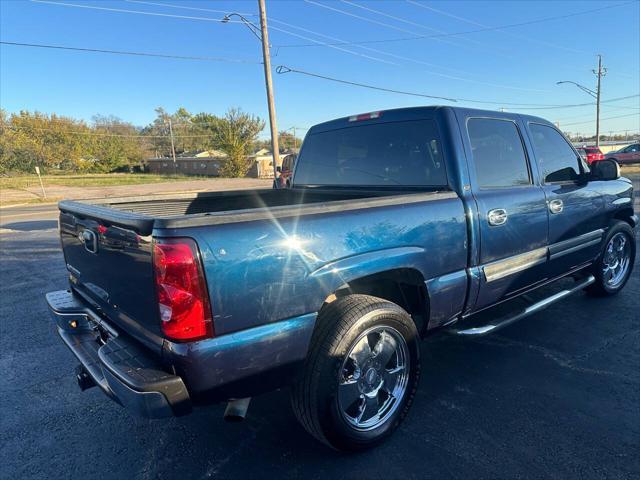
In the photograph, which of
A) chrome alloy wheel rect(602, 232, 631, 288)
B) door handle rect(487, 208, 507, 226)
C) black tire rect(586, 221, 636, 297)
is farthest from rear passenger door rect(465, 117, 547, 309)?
chrome alloy wheel rect(602, 232, 631, 288)

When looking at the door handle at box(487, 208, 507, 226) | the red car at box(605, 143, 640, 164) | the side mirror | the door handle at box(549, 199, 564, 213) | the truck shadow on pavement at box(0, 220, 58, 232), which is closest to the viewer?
the door handle at box(487, 208, 507, 226)

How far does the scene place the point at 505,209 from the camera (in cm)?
307

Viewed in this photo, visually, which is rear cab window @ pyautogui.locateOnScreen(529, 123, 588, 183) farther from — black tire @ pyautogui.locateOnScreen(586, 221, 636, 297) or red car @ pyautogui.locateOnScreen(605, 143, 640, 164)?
red car @ pyautogui.locateOnScreen(605, 143, 640, 164)

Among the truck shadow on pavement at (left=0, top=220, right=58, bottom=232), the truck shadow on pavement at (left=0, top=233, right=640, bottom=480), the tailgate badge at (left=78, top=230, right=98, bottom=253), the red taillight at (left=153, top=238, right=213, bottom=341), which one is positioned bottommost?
the truck shadow on pavement at (left=0, top=233, right=640, bottom=480)

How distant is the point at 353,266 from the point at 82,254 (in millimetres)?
1743

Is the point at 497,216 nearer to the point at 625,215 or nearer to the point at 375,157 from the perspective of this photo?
the point at 375,157

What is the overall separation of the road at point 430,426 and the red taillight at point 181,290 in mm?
999

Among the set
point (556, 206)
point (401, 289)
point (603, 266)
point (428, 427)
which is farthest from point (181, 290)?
point (603, 266)

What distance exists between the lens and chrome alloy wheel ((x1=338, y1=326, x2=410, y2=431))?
2385 millimetres

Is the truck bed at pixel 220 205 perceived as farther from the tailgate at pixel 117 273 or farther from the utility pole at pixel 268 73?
the utility pole at pixel 268 73

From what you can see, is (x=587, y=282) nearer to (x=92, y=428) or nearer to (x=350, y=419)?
(x=350, y=419)

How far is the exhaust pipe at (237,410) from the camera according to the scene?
6.81ft

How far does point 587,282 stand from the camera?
4.10 metres

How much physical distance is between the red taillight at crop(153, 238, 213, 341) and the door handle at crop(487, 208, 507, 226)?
2.09m
